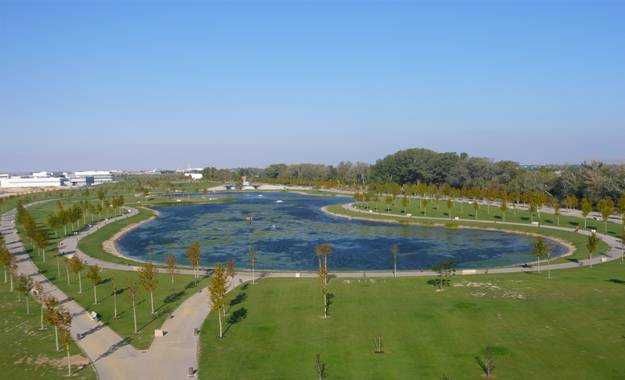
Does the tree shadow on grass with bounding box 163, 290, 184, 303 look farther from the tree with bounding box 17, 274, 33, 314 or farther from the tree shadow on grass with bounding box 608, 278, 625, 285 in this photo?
the tree shadow on grass with bounding box 608, 278, 625, 285

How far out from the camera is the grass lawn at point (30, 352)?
24.6m

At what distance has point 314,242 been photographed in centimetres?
7000

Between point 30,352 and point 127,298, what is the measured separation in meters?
10.7

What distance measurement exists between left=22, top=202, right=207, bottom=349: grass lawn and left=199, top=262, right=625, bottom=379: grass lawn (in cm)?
350

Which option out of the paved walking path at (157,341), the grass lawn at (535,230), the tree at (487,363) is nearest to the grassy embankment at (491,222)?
the grass lawn at (535,230)

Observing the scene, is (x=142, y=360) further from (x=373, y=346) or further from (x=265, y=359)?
(x=373, y=346)

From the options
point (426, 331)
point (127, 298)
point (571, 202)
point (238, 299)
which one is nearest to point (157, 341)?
point (238, 299)

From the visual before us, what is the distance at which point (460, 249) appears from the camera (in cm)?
6366

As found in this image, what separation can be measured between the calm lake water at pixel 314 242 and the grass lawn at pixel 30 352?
73.1ft

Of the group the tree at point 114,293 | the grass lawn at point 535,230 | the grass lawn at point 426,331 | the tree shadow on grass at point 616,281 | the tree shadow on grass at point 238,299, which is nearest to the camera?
the grass lawn at point 426,331

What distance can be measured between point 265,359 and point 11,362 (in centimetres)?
1258

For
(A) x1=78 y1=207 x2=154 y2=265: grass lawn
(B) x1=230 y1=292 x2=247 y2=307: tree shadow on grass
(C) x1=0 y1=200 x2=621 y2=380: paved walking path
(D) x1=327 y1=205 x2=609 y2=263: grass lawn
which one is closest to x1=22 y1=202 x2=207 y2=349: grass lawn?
(C) x1=0 y1=200 x2=621 y2=380: paved walking path

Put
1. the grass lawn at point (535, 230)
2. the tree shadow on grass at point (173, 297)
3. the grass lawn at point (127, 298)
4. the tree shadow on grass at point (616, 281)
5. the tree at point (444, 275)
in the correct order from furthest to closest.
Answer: the grass lawn at point (535, 230)
the tree at point (444, 275)
the tree shadow on grass at point (616, 281)
the tree shadow on grass at point (173, 297)
the grass lawn at point (127, 298)

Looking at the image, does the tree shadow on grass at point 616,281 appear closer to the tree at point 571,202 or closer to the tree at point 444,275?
the tree at point 444,275
